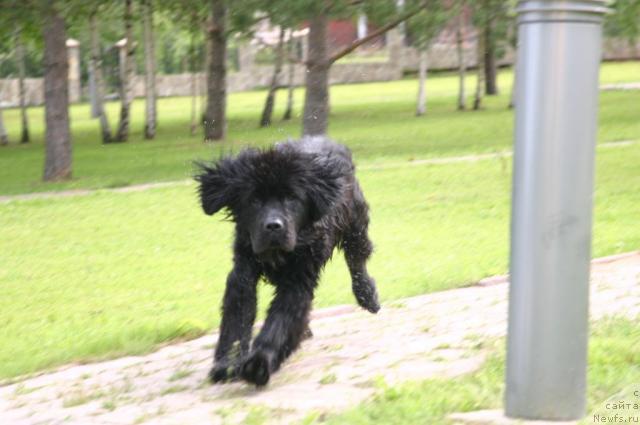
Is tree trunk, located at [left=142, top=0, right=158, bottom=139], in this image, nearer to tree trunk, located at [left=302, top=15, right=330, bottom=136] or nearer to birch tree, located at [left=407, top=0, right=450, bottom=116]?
tree trunk, located at [left=302, top=15, right=330, bottom=136]

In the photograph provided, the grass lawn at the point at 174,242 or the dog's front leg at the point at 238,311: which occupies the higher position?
the dog's front leg at the point at 238,311

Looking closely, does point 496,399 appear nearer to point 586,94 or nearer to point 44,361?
point 586,94

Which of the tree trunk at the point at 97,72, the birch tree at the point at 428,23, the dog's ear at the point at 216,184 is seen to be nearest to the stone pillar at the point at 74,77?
the tree trunk at the point at 97,72

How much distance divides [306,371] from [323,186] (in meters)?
1.06

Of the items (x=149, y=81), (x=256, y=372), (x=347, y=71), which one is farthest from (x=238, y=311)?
(x=347, y=71)

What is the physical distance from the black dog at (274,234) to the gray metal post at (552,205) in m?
1.81

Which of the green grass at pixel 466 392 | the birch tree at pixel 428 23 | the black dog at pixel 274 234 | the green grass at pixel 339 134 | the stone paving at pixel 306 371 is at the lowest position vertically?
the green grass at pixel 339 134

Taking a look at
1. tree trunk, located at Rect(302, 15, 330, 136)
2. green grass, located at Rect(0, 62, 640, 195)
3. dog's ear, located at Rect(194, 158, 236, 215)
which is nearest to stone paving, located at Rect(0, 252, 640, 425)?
dog's ear, located at Rect(194, 158, 236, 215)

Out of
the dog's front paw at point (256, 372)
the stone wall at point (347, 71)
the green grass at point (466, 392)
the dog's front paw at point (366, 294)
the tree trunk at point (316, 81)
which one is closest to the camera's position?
the green grass at point (466, 392)

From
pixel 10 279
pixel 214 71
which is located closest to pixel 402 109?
pixel 214 71

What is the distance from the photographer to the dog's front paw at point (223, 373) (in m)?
6.25

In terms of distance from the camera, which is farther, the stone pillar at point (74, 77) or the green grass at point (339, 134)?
the stone pillar at point (74, 77)

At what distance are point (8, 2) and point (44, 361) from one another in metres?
17.8

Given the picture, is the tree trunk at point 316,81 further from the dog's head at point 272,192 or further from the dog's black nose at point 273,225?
the dog's black nose at point 273,225
